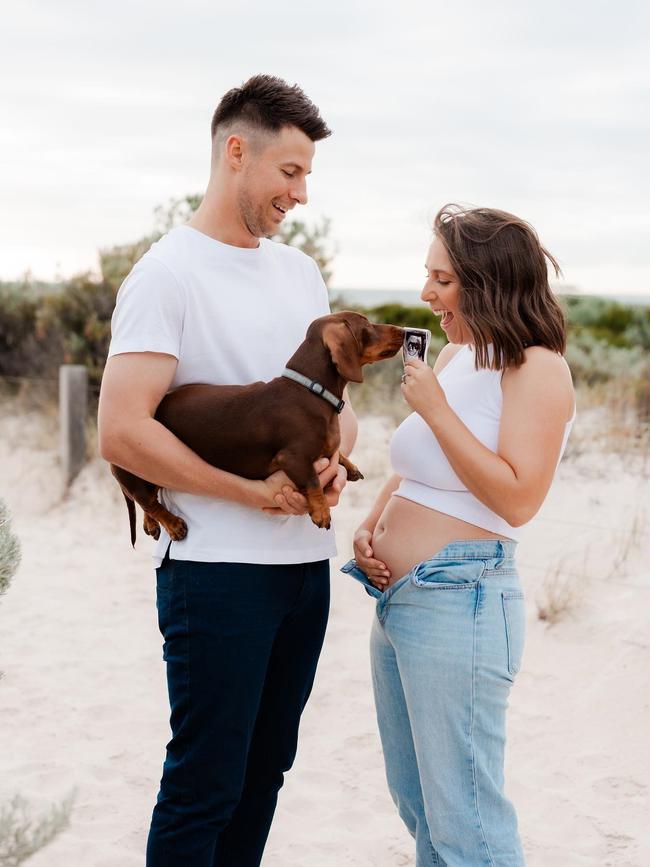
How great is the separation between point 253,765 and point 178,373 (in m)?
1.14

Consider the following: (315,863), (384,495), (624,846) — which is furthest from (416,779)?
(624,846)

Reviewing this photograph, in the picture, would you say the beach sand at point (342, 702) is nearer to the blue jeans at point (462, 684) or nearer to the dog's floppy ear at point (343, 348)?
the blue jeans at point (462, 684)

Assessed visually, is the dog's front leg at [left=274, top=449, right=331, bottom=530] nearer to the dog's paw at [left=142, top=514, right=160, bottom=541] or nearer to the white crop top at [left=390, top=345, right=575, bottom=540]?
the white crop top at [left=390, top=345, right=575, bottom=540]

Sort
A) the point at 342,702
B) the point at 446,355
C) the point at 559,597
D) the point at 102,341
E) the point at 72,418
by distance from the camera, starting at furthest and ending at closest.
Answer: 1. the point at 102,341
2. the point at 72,418
3. the point at 559,597
4. the point at 342,702
5. the point at 446,355

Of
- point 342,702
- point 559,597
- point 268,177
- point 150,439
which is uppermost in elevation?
point 268,177

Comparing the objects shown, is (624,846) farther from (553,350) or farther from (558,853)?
(553,350)

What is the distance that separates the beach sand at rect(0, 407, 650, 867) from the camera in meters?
3.96

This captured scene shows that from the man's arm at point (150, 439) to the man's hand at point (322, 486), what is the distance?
29 mm

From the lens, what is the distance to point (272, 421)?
246 cm

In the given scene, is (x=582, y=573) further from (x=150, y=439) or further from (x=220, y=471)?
(x=150, y=439)


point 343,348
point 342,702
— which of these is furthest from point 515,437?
point 342,702

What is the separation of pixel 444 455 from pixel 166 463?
2.24 feet

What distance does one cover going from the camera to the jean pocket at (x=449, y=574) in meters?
2.36

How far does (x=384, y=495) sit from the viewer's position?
111 inches
